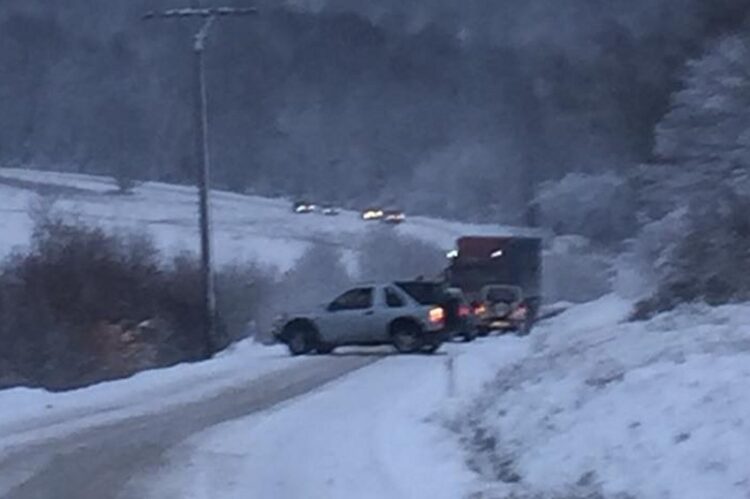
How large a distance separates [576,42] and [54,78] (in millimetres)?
47164

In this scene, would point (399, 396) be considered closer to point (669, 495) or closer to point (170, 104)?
point (669, 495)

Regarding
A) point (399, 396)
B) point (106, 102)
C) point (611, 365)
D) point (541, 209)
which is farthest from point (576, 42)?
point (611, 365)

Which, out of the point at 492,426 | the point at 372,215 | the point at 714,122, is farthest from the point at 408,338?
the point at 372,215

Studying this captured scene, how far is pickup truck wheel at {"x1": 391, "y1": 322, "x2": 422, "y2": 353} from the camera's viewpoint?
38.6 meters

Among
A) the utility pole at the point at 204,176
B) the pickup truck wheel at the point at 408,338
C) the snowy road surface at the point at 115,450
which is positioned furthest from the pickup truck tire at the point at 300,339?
the snowy road surface at the point at 115,450

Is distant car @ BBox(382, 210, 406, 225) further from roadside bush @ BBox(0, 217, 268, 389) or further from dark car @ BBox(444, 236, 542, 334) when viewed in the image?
roadside bush @ BBox(0, 217, 268, 389)

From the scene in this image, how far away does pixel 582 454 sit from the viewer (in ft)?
50.0

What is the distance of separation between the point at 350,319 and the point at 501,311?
1156 centimetres

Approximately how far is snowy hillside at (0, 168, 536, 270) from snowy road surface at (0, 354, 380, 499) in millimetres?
44319

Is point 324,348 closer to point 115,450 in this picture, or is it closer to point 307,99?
point 115,450

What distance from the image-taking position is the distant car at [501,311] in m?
49.8

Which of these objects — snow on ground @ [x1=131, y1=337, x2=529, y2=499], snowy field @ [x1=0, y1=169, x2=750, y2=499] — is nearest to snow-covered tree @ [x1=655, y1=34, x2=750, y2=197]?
snowy field @ [x1=0, y1=169, x2=750, y2=499]

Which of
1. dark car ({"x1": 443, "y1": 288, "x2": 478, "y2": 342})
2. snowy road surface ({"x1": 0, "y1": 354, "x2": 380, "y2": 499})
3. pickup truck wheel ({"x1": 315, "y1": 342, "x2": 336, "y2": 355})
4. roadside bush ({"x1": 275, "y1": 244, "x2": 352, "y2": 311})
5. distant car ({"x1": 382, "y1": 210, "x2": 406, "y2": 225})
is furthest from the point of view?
distant car ({"x1": 382, "y1": 210, "x2": 406, "y2": 225})

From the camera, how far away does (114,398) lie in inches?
1080
